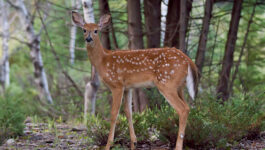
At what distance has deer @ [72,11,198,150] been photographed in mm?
5090

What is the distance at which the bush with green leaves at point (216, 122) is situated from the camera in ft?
16.8

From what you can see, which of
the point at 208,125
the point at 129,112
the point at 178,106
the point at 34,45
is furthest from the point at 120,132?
the point at 34,45

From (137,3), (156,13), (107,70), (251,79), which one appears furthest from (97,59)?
(251,79)

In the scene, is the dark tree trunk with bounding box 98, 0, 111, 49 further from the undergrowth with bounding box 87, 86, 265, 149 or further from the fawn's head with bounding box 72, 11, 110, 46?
the undergrowth with bounding box 87, 86, 265, 149

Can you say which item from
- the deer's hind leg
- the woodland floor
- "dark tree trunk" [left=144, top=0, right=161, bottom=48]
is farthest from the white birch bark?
the deer's hind leg

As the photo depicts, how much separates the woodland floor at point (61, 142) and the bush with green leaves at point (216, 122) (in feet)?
0.53

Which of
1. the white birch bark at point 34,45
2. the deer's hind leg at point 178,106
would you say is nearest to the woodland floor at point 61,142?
the deer's hind leg at point 178,106

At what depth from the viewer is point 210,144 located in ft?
17.2

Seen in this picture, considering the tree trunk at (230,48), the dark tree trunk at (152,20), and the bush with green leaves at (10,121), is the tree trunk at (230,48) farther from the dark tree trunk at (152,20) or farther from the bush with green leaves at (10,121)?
the bush with green leaves at (10,121)

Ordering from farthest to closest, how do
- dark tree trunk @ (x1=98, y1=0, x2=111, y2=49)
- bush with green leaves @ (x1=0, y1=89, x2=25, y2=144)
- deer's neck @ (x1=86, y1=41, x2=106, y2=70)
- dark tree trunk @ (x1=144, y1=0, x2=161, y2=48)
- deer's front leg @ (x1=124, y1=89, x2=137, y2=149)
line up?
dark tree trunk @ (x1=144, y1=0, x2=161, y2=48), dark tree trunk @ (x1=98, y1=0, x2=111, y2=49), bush with green leaves @ (x1=0, y1=89, x2=25, y2=144), deer's neck @ (x1=86, y1=41, x2=106, y2=70), deer's front leg @ (x1=124, y1=89, x2=137, y2=149)

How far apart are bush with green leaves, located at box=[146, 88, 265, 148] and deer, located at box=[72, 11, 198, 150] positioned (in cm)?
29

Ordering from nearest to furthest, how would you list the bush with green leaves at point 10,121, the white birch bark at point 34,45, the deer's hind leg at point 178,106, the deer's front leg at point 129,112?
the deer's hind leg at point 178,106, the deer's front leg at point 129,112, the bush with green leaves at point 10,121, the white birch bark at point 34,45

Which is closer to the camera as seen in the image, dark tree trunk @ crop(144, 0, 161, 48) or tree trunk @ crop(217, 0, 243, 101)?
tree trunk @ crop(217, 0, 243, 101)

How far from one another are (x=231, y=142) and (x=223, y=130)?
45cm
